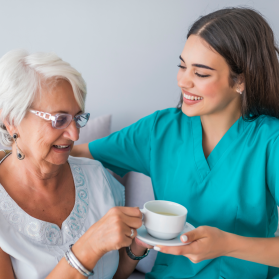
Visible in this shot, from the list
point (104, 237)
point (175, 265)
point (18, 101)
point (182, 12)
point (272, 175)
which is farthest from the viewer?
point (182, 12)

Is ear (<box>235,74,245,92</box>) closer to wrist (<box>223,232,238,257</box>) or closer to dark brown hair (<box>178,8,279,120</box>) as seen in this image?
dark brown hair (<box>178,8,279,120</box>)

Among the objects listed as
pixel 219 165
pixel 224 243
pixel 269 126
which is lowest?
pixel 224 243

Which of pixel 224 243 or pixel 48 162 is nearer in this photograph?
pixel 224 243

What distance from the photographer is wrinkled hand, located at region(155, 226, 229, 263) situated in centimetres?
A: 91

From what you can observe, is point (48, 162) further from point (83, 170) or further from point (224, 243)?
point (224, 243)

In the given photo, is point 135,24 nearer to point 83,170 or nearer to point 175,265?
point 83,170

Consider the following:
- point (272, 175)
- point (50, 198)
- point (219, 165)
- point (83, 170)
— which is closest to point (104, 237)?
point (50, 198)

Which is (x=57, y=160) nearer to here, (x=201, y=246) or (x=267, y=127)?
(x=201, y=246)

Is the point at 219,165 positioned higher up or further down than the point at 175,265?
higher up

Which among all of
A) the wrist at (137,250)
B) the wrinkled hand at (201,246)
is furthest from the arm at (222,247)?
the wrist at (137,250)

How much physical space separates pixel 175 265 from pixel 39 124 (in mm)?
769

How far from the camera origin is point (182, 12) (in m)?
1.82

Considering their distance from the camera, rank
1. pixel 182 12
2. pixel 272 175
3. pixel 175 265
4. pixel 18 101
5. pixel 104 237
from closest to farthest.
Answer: pixel 104 237 → pixel 18 101 → pixel 272 175 → pixel 175 265 → pixel 182 12

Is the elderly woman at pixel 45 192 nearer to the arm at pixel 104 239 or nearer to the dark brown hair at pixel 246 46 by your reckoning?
the arm at pixel 104 239
